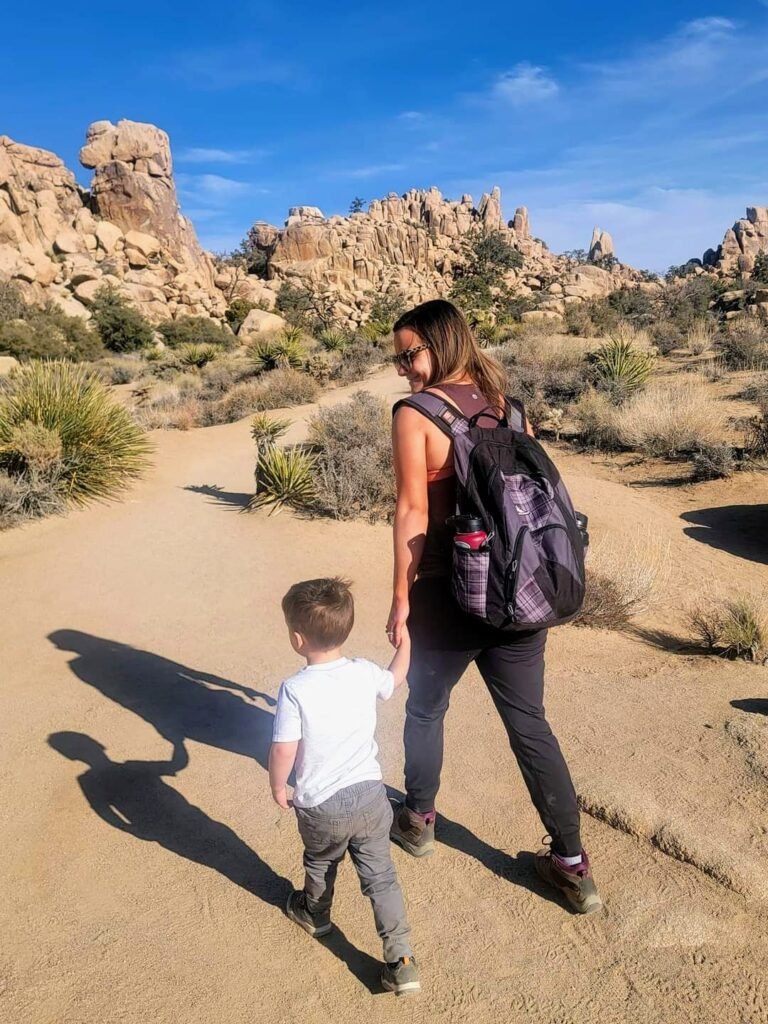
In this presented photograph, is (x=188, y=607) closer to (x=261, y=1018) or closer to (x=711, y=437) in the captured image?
(x=261, y=1018)

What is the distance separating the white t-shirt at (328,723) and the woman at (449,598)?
293mm

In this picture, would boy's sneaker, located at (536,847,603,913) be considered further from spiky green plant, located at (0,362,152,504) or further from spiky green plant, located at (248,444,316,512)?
spiky green plant, located at (0,362,152,504)

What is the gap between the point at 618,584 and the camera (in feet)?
18.6

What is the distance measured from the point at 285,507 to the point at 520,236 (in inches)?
3266

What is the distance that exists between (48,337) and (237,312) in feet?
64.9

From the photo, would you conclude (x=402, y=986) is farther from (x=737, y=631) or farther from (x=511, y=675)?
(x=737, y=631)

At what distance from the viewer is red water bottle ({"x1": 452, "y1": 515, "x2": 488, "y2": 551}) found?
6.95 ft

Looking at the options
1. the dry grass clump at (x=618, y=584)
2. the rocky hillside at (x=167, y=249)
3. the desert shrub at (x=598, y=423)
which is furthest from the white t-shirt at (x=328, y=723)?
the rocky hillside at (x=167, y=249)

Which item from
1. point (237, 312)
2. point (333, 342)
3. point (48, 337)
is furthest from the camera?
point (237, 312)

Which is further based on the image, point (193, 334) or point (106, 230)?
point (106, 230)

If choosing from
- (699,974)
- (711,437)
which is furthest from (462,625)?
(711,437)

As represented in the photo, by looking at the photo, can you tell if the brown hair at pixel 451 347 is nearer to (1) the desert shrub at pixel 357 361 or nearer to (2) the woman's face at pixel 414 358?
(2) the woman's face at pixel 414 358

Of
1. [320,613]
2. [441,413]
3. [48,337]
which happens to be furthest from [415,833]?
[48,337]

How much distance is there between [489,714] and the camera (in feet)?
12.9
